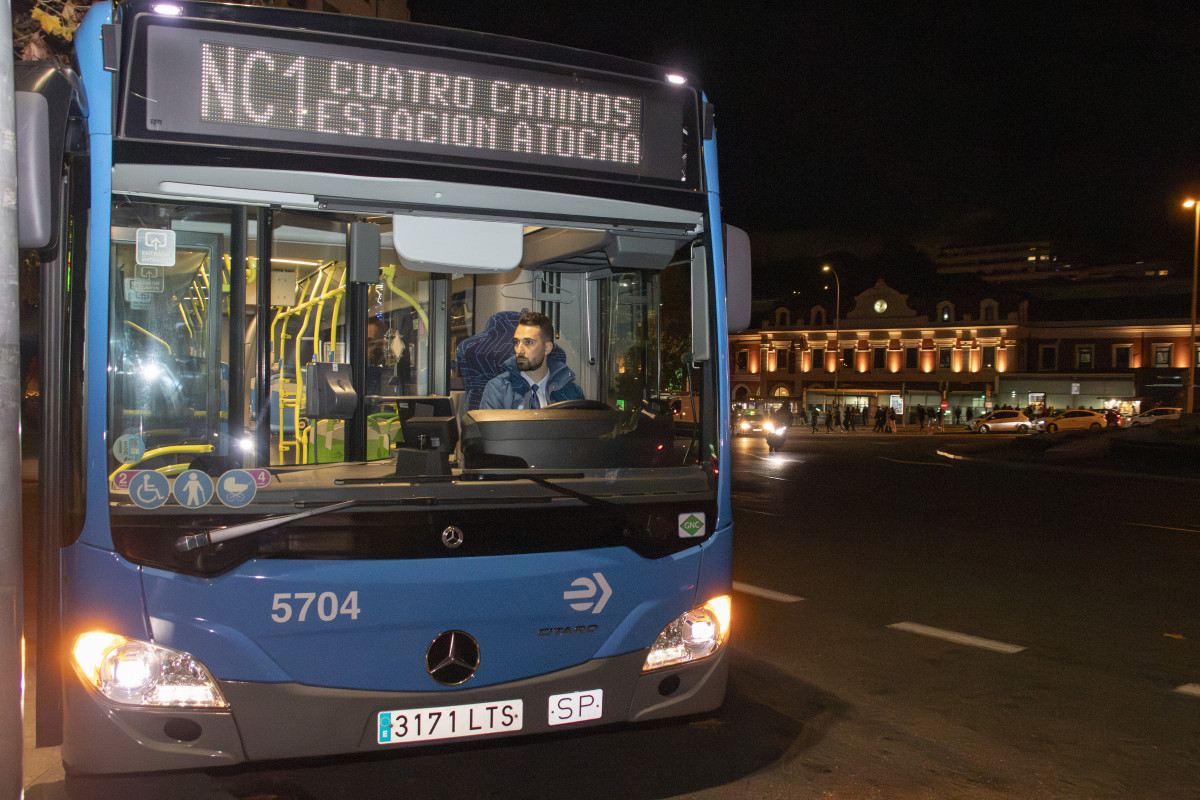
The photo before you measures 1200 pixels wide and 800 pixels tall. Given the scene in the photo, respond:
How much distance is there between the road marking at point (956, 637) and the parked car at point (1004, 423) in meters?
47.2

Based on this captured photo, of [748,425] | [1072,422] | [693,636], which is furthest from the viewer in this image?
[1072,422]

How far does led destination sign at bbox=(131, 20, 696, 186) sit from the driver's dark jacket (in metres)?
0.96

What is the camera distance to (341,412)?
349 centimetres

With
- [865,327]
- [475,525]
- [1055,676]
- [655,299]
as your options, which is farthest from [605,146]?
[865,327]

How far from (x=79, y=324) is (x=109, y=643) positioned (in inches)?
38.2

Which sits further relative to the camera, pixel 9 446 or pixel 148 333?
pixel 148 333

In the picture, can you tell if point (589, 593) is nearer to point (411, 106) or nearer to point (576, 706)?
point (576, 706)

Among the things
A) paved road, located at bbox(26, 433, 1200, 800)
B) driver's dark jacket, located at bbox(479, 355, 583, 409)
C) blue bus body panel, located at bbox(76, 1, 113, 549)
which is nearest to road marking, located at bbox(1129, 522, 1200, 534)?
paved road, located at bbox(26, 433, 1200, 800)

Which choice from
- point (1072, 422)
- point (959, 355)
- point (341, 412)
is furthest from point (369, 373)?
point (959, 355)

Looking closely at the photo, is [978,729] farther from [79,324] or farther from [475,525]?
[79,324]

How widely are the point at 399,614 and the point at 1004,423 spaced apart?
171 feet

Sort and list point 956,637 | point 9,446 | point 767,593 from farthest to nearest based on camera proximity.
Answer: point 767,593 < point 956,637 < point 9,446

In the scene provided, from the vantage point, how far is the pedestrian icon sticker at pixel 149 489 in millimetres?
2852

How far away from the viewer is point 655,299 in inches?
164
